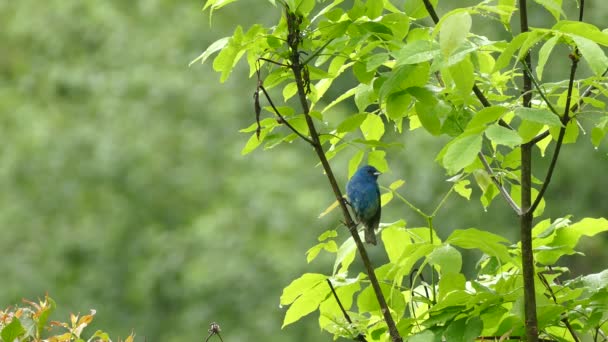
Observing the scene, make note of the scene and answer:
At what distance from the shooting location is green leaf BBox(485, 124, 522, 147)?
68.4 inches

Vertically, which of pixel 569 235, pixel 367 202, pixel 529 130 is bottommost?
pixel 569 235

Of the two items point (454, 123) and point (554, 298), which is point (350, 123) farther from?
point (554, 298)

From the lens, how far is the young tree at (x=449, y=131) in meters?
1.83

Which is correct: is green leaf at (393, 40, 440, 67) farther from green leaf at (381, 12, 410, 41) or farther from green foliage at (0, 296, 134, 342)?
green foliage at (0, 296, 134, 342)

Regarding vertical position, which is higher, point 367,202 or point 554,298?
point 367,202

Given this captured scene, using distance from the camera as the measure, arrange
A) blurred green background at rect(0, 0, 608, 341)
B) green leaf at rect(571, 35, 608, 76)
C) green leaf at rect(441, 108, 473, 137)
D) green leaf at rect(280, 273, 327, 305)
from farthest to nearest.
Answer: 1. blurred green background at rect(0, 0, 608, 341)
2. green leaf at rect(280, 273, 327, 305)
3. green leaf at rect(441, 108, 473, 137)
4. green leaf at rect(571, 35, 608, 76)

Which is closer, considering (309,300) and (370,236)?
(309,300)

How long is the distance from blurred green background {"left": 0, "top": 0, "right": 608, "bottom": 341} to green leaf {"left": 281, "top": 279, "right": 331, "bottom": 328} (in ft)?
28.3

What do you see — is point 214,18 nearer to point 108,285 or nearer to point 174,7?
point 174,7

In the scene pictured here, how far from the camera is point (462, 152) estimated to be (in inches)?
69.1

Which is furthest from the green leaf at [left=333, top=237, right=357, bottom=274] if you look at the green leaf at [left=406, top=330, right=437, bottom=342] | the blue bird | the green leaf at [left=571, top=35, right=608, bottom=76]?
the blue bird

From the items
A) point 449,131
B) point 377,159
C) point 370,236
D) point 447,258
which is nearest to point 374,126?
point 377,159

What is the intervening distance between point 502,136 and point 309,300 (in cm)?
71

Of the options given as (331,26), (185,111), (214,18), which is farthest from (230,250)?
(331,26)
